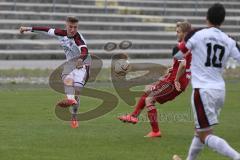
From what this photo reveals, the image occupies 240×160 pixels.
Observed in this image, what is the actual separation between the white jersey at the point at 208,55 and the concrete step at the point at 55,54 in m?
19.5

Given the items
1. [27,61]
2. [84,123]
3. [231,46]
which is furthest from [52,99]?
[231,46]

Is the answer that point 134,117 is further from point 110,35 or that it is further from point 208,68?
point 110,35

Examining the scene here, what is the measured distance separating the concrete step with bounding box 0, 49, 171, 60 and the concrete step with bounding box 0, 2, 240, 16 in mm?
A: 3347

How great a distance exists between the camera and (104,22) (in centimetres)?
3312

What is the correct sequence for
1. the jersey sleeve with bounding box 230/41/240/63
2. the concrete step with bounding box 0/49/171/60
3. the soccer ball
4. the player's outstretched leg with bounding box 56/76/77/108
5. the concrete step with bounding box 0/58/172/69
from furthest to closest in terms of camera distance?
the concrete step with bounding box 0/49/171/60
the concrete step with bounding box 0/58/172/69
the soccer ball
the player's outstretched leg with bounding box 56/76/77/108
the jersey sleeve with bounding box 230/41/240/63

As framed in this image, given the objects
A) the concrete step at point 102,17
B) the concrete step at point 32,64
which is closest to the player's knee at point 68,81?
the concrete step at point 32,64

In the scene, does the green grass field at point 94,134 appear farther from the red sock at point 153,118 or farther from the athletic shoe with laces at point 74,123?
the red sock at point 153,118

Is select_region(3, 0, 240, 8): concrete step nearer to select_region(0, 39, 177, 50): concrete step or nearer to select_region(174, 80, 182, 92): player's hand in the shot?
select_region(0, 39, 177, 50): concrete step

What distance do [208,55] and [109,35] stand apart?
905 inches

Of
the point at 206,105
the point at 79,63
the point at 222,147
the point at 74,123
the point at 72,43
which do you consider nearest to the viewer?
the point at 222,147

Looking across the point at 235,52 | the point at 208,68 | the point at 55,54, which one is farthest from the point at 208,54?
the point at 55,54

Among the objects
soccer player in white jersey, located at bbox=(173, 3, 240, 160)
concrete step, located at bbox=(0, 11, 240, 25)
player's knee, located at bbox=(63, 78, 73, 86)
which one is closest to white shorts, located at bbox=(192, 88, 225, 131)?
soccer player in white jersey, located at bbox=(173, 3, 240, 160)

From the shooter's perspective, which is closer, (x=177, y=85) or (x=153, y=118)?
(x=177, y=85)

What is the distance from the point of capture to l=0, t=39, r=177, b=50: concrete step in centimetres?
2889
